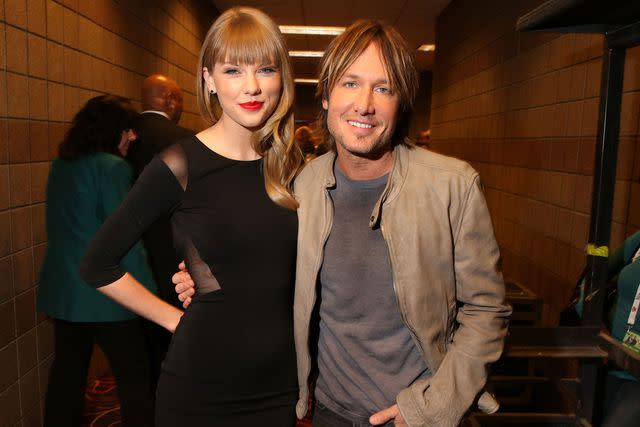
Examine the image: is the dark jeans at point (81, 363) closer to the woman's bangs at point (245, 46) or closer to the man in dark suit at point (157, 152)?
the man in dark suit at point (157, 152)

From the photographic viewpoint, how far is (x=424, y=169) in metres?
1.22

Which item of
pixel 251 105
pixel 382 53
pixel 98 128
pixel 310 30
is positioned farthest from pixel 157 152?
pixel 310 30

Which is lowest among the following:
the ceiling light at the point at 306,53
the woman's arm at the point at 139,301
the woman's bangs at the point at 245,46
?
the woman's arm at the point at 139,301

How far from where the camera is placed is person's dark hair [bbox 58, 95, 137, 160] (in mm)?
2328

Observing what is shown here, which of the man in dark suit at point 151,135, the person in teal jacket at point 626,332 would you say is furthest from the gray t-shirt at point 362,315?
the man in dark suit at point 151,135

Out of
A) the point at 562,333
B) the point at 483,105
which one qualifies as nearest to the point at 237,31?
the point at 562,333

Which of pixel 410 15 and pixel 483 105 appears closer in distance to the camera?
pixel 483 105

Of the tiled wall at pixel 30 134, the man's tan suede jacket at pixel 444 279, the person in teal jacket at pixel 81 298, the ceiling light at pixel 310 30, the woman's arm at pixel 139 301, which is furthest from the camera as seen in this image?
the ceiling light at pixel 310 30

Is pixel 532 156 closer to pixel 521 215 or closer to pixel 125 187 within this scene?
pixel 521 215

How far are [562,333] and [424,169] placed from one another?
71cm

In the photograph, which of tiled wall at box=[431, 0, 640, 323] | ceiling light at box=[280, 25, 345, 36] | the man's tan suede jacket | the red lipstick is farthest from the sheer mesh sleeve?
ceiling light at box=[280, 25, 345, 36]

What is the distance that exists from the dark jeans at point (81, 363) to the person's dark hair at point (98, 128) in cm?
74

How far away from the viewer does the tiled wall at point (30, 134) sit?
7.79ft

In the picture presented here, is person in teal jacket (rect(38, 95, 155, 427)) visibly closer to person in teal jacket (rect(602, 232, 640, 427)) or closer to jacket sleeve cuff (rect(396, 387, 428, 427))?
jacket sleeve cuff (rect(396, 387, 428, 427))
